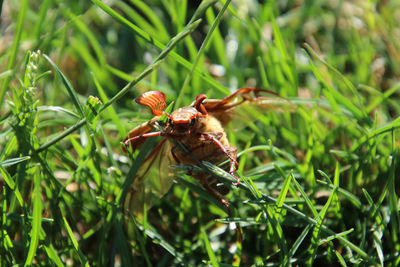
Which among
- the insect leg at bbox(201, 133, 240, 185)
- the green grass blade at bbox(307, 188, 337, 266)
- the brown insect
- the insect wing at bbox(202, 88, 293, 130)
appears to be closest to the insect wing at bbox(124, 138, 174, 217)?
the brown insect

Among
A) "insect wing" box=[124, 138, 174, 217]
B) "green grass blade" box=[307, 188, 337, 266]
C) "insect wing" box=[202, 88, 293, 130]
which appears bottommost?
"green grass blade" box=[307, 188, 337, 266]

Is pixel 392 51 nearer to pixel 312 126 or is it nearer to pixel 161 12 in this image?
pixel 312 126

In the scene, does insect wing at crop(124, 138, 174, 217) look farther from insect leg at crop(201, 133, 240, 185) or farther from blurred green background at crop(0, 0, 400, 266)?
insect leg at crop(201, 133, 240, 185)

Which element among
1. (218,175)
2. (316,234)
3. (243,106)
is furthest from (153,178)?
(316,234)

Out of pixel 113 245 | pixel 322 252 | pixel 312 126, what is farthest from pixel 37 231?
pixel 312 126

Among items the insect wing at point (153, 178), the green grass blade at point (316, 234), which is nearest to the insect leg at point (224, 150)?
the insect wing at point (153, 178)

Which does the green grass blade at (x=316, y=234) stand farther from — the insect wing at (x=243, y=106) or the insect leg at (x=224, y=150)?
the insect wing at (x=243, y=106)

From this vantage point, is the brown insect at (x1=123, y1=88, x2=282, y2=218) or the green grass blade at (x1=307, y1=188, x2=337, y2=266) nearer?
the green grass blade at (x1=307, y1=188, x2=337, y2=266)
